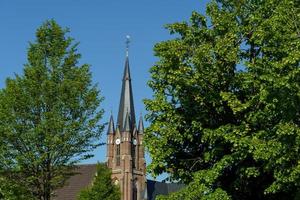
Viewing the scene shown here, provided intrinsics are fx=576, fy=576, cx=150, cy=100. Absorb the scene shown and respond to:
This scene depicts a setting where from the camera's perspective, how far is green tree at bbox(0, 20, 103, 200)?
70.5 feet

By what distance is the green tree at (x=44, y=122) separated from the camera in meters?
21.5

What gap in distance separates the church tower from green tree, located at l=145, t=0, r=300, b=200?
7367cm

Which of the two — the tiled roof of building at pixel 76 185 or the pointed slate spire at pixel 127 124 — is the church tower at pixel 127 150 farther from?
the tiled roof of building at pixel 76 185

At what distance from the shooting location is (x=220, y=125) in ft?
71.4

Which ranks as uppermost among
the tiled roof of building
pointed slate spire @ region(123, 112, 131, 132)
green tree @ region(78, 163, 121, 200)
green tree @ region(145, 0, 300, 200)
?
pointed slate spire @ region(123, 112, 131, 132)

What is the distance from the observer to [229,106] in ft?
69.9

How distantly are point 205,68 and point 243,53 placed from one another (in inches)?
69.0

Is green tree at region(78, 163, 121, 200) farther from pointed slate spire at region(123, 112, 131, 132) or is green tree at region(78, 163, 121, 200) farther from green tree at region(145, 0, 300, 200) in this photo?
pointed slate spire at region(123, 112, 131, 132)

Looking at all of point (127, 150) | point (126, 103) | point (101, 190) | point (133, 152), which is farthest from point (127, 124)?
point (101, 190)

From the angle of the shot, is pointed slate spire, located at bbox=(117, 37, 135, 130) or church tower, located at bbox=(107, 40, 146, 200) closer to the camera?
church tower, located at bbox=(107, 40, 146, 200)

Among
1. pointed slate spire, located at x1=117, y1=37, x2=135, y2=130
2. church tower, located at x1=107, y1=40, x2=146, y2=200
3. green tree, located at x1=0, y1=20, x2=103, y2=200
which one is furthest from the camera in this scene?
pointed slate spire, located at x1=117, y1=37, x2=135, y2=130

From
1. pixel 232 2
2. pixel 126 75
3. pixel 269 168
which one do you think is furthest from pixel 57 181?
pixel 126 75

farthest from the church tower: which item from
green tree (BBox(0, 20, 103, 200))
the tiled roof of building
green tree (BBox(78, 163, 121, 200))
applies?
green tree (BBox(0, 20, 103, 200))

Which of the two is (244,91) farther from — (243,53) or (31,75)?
(31,75)
